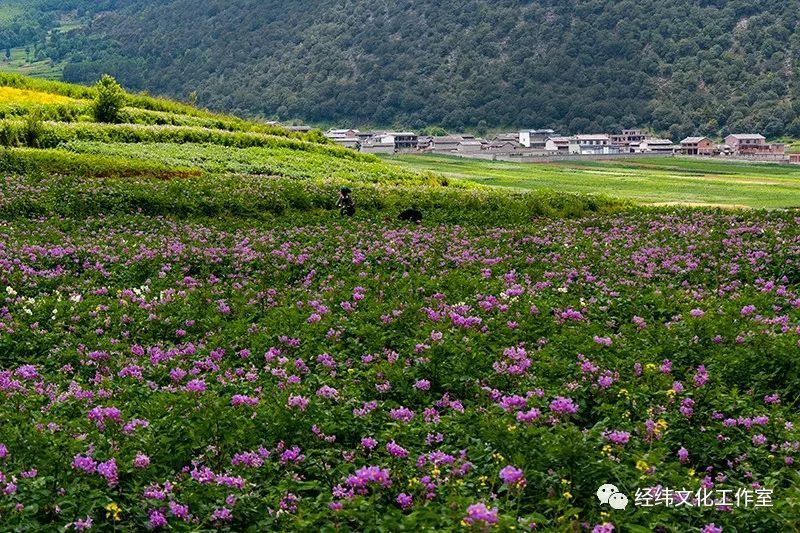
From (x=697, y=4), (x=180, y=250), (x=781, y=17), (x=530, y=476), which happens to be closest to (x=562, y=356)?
(x=530, y=476)

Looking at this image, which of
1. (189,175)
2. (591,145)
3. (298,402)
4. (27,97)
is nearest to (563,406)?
(298,402)

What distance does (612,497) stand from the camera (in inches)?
212

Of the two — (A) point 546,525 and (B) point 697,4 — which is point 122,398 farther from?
(B) point 697,4

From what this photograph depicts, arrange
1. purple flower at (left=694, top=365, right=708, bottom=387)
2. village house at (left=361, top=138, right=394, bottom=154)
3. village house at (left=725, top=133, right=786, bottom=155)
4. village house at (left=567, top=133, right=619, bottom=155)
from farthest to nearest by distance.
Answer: village house at (left=567, top=133, right=619, bottom=155), village house at (left=361, top=138, right=394, bottom=154), village house at (left=725, top=133, right=786, bottom=155), purple flower at (left=694, top=365, right=708, bottom=387)

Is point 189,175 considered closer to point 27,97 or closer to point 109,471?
point 27,97

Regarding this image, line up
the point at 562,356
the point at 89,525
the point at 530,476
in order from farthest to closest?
the point at 562,356 → the point at 530,476 → the point at 89,525

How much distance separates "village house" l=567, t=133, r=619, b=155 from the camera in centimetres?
10644

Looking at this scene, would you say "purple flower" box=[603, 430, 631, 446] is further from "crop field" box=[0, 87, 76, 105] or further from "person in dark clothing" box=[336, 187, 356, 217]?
"crop field" box=[0, 87, 76, 105]

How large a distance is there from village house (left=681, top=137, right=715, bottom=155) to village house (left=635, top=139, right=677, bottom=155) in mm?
1855

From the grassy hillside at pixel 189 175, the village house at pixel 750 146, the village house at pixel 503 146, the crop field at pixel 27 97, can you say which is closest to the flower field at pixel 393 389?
the grassy hillside at pixel 189 175

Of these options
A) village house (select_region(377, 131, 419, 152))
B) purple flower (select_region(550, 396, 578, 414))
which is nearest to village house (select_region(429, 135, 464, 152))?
village house (select_region(377, 131, 419, 152))

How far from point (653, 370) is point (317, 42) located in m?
169

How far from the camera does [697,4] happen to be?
5994 inches

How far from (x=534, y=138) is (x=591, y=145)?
421 inches
